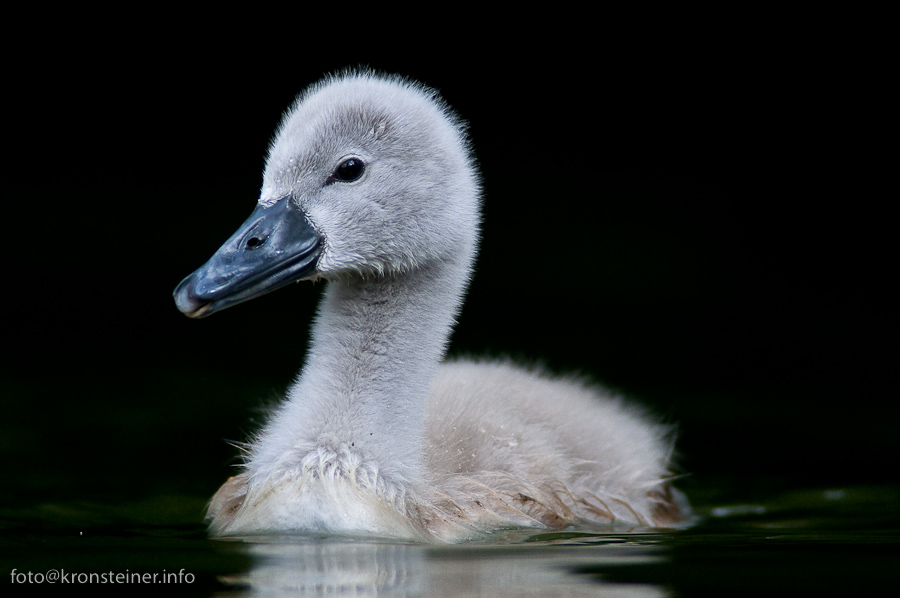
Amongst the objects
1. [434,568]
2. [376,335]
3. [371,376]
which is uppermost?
[376,335]

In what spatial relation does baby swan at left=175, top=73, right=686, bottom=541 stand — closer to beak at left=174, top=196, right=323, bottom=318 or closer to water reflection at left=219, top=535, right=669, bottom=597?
beak at left=174, top=196, right=323, bottom=318

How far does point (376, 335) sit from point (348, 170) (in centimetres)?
65

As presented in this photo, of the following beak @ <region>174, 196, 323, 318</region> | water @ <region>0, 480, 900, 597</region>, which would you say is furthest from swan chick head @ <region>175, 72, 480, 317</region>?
water @ <region>0, 480, 900, 597</region>

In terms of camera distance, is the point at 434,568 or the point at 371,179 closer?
the point at 434,568

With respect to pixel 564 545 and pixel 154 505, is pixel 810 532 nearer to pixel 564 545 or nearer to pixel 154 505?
pixel 564 545

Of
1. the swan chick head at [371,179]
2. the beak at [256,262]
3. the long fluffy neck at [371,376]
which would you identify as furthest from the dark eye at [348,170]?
the long fluffy neck at [371,376]

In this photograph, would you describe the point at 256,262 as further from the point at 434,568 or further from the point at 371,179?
the point at 434,568

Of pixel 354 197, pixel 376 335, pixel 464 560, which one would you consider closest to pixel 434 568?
pixel 464 560

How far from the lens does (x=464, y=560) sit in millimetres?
4602

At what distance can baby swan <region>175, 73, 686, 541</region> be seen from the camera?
5004mm

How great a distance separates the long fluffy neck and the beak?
254 mm

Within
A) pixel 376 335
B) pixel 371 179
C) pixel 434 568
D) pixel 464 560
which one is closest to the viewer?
pixel 434 568

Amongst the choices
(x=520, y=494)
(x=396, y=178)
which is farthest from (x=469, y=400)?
(x=396, y=178)

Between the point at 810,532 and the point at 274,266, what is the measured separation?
2.39 m
